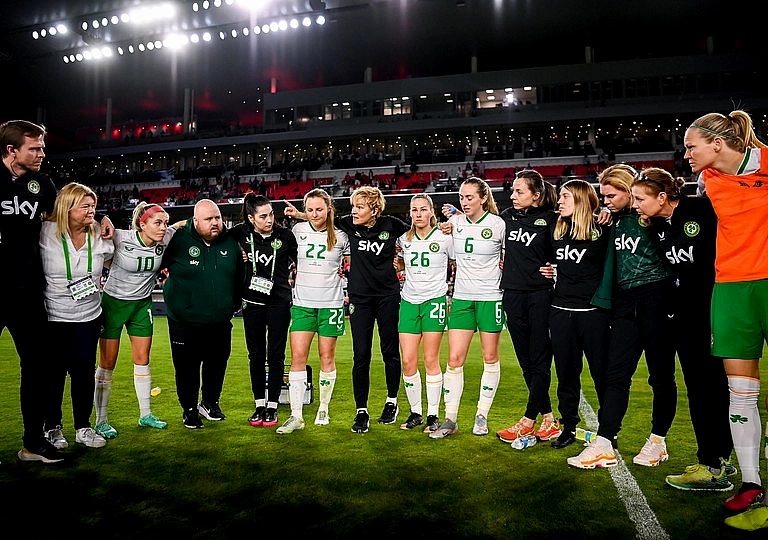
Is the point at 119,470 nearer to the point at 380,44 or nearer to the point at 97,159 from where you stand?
the point at 380,44

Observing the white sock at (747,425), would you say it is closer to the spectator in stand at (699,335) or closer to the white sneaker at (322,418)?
the spectator in stand at (699,335)

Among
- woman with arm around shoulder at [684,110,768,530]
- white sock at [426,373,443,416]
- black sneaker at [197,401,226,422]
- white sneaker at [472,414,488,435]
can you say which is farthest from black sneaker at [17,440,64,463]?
woman with arm around shoulder at [684,110,768,530]

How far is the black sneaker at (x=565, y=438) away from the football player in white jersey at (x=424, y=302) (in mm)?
1167

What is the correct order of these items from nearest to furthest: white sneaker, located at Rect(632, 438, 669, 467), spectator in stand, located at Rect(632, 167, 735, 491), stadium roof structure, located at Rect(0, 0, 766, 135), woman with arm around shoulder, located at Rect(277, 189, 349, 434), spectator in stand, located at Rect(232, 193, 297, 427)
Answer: spectator in stand, located at Rect(632, 167, 735, 491) < white sneaker, located at Rect(632, 438, 669, 467) < woman with arm around shoulder, located at Rect(277, 189, 349, 434) < spectator in stand, located at Rect(232, 193, 297, 427) < stadium roof structure, located at Rect(0, 0, 766, 135)

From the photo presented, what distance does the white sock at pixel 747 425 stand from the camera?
10.8 ft

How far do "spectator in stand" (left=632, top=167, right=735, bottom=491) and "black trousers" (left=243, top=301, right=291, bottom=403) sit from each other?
3.53 m

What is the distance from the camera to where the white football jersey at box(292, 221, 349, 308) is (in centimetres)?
545

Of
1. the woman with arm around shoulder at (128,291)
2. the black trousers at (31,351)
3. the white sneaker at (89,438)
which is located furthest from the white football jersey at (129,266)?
the white sneaker at (89,438)

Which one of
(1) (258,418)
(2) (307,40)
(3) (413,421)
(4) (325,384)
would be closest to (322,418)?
(4) (325,384)

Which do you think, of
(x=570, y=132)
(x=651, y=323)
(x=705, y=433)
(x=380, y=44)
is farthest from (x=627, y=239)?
(x=570, y=132)

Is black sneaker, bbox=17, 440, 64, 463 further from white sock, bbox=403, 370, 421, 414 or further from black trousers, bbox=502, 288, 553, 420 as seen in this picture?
black trousers, bbox=502, 288, 553, 420

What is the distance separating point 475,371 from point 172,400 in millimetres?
4989

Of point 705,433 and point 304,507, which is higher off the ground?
point 705,433

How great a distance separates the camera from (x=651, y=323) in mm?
4094
